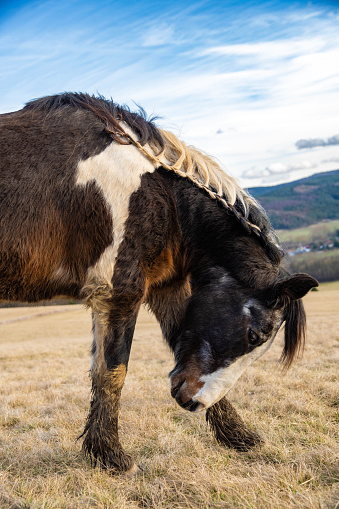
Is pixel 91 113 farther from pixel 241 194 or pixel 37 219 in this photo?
pixel 241 194

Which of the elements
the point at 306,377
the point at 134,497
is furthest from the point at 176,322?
the point at 306,377

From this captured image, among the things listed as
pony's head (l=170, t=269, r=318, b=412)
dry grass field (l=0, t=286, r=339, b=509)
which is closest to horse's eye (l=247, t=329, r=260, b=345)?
pony's head (l=170, t=269, r=318, b=412)

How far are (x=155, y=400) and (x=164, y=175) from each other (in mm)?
3381

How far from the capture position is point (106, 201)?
359cm

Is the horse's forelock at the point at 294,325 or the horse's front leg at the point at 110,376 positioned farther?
the horse's forelock at the point at 294,325

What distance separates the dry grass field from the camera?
300cm

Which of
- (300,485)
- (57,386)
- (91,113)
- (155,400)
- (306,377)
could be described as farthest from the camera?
(57,386)

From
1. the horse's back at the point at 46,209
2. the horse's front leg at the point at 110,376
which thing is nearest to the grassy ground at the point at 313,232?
the horse's front leg at the point at 110,376

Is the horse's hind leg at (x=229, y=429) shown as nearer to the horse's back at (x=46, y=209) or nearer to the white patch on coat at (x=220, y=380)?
the white patch on coat at (x=220, y=380)

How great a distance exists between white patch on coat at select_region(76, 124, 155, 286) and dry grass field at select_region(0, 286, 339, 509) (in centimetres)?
159

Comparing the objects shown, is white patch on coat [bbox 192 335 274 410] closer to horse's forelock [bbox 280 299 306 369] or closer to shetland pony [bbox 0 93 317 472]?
shetland pony [bbox 0 93 317 472]

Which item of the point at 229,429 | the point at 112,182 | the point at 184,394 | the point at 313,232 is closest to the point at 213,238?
the point at 112,182

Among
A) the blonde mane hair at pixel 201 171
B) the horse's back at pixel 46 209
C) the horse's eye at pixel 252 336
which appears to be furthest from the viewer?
the blonde mane hair at pixel 201 171

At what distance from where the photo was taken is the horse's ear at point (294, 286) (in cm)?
356
